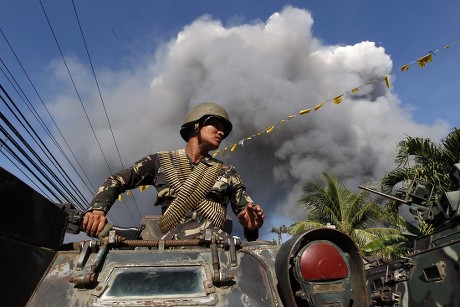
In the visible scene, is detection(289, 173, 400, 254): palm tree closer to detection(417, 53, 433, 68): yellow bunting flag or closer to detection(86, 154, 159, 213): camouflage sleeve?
detection(417, 53, 433, 68): yellow bunting flag

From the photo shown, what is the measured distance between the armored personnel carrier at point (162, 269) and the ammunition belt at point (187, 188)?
66 cm

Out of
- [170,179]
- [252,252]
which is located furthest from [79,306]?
[170,179]

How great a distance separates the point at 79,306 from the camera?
6.28 ft

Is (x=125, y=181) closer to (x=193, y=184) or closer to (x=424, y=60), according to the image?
(x=193, y=184)

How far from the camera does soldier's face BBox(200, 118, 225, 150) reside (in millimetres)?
3402

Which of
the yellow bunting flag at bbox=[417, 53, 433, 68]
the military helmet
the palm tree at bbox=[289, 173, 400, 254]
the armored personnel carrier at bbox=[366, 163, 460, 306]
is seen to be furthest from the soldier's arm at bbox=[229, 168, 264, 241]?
the palm tree at bbox=[289, 173, 400, 254]

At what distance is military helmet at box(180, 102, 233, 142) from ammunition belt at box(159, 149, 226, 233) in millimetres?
270

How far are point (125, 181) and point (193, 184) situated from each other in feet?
1.71

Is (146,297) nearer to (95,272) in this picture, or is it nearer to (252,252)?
(95,272)

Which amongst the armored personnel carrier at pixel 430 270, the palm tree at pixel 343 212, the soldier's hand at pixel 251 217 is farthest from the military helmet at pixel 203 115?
the palm tree at pixel 343 212

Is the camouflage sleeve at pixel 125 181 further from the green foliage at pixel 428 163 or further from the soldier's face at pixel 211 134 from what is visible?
the green foliage at pixel 428 163

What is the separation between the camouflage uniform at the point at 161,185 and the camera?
9.98ft

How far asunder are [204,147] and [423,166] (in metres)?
11.0

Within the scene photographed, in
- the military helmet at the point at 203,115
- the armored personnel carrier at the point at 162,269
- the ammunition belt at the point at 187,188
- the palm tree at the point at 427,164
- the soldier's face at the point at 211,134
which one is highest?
the palm tree at the point at 427,164
